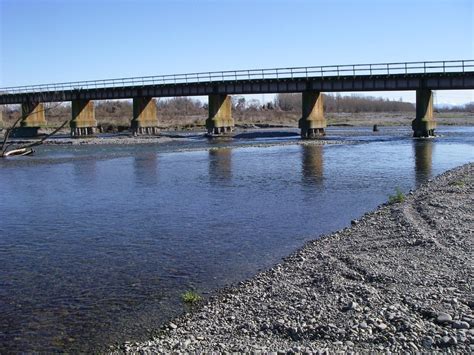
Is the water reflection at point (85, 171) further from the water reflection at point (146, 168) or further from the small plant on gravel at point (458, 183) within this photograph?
the small plant on gravel at point (458, 183)

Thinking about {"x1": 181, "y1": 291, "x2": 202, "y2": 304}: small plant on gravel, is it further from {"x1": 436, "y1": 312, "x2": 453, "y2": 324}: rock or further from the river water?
{"x1": 436, "y1": 312, "x2": 453, "y2": 324}: rock

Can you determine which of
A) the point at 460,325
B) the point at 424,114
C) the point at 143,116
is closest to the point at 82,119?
the point at 143,116

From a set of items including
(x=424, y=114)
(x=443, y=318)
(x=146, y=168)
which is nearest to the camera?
(x=443, y=318)

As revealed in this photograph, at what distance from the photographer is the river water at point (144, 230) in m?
9.91

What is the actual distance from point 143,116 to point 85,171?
45418 mm

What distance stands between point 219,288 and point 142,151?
139 feet

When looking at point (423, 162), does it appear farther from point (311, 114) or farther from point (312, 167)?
point (311, 114)

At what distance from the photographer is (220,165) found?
3797 cm

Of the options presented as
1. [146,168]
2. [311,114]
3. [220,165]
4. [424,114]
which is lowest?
[220,165]

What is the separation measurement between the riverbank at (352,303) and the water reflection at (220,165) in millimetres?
16585

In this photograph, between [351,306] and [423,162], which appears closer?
[351,306]

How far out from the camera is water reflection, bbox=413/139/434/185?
2908cm

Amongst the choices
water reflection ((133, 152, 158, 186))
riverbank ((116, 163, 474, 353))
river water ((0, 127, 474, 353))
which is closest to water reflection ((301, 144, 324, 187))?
river water ((0, 127, 474, 353))

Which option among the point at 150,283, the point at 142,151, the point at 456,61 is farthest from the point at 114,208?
the point at 456,61
